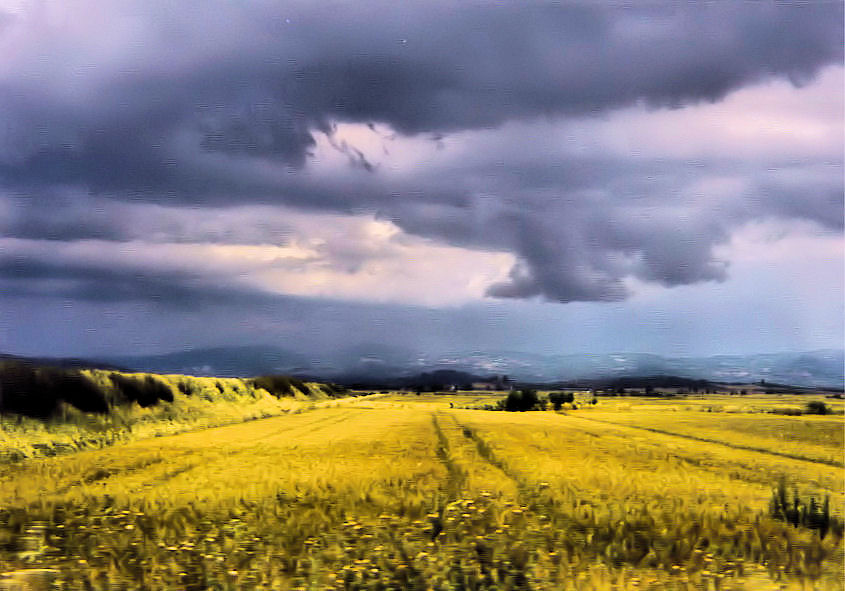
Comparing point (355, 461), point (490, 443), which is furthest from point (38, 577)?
point (490, 443)

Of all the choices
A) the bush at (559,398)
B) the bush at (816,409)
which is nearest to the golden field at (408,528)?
the bush at (816,409)

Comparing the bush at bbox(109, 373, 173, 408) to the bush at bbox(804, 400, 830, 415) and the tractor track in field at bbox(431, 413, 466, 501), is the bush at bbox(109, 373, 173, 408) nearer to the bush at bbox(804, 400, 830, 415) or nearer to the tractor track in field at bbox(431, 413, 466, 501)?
the tractor track in field at bbox(431, 413, 466, 501)

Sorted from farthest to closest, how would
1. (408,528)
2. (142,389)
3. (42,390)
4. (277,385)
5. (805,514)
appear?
(277,385) < (142,389) < (42,390) < (805,514) < (408,528)

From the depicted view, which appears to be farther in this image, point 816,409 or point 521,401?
point 521,401

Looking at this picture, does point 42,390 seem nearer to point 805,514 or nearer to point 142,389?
point 142,389

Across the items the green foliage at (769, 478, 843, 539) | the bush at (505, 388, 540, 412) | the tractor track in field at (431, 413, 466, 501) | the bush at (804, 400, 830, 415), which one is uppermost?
the green foliage at (769, 478, 843, 539)

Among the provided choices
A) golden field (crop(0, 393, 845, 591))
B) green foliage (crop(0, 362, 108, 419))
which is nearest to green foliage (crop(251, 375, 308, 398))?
green foliage (crop(0, 362, 108, 419))

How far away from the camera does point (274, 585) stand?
8.12 m

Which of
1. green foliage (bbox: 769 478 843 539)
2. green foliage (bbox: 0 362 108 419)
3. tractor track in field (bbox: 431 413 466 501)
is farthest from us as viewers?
green foliage (bbox: 0 362 108 419)

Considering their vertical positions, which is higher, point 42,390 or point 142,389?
point 42,390

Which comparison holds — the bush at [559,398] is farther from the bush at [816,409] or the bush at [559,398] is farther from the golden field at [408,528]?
the golden field at [408,528]

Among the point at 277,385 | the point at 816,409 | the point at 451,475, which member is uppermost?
the point at 451,475

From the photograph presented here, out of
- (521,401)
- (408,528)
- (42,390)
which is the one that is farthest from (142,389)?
(521,401)

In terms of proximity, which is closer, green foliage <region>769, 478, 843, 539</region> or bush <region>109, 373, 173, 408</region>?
green foliage <region>769, 478, 843, 539</region>
